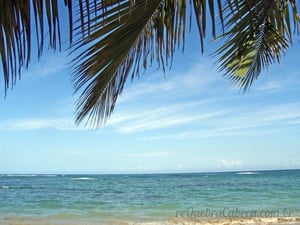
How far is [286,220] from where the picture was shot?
476 inches

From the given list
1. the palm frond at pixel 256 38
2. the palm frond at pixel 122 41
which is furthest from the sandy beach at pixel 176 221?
the palm frond at pixel 122 41

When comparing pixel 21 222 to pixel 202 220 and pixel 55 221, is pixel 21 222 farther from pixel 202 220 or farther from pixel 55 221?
pixel 202 220

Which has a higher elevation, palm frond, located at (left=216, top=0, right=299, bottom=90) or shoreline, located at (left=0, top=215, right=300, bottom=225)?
palm frond, located at (left=216, top=0, right=299, bottom=90)

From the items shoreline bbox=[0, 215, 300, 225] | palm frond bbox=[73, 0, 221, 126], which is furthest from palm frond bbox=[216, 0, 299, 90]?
shoreline bbox=[0, 215, 300, 225]

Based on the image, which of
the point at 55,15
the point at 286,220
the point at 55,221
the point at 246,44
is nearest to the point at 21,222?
the point at 55,221

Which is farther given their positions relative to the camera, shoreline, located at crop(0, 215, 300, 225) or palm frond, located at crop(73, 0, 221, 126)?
shoreline, located at crop(0, 215, 300, 225)

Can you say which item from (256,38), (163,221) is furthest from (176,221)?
(256,38)

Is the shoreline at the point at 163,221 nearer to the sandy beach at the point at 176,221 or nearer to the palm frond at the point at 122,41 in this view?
the sandy beach at the point at 176,221

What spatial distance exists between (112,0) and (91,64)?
9.1 inches

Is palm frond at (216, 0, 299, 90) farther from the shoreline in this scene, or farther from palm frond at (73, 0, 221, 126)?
the shoreline

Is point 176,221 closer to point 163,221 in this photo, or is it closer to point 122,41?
point 163,221

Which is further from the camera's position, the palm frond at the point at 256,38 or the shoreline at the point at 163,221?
the shoreline at the point at 163,221

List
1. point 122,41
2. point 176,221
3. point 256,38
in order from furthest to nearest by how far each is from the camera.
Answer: point 176,221 < point 256,38 < point 122,41

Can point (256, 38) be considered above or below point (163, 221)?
above
